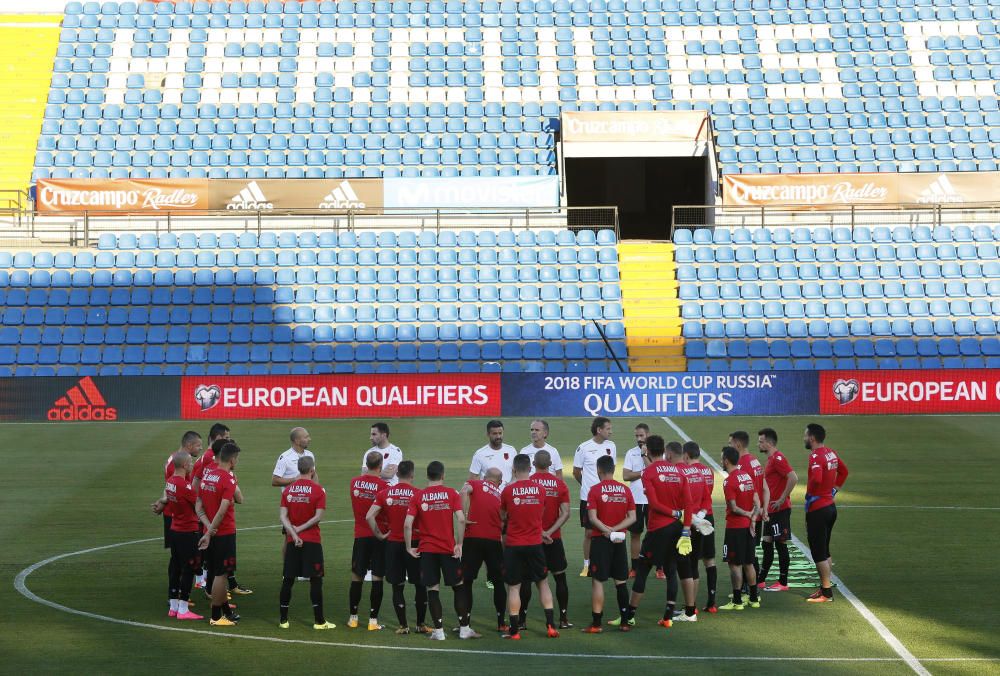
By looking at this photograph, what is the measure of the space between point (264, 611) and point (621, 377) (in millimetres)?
18160

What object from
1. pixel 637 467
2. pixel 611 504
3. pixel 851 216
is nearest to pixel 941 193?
pixel 851 216

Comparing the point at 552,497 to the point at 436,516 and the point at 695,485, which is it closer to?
the point at 436,516

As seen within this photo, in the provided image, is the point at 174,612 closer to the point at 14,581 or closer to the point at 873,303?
the point at 14,581

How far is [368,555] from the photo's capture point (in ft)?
41.7

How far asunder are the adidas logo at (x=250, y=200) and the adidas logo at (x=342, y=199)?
1.77 meters

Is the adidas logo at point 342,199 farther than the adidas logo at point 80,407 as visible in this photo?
Yes

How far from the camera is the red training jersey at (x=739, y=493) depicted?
1329 cm

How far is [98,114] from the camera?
143ft

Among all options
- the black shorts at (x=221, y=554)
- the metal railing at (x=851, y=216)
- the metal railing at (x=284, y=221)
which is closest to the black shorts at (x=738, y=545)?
the black shorts at (x=221, y=554)

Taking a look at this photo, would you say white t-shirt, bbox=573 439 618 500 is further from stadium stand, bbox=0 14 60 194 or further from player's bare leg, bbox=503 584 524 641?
stadium stand, bbox=0 14 60 194

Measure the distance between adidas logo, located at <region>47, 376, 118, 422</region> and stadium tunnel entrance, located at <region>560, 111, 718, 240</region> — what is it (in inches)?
670

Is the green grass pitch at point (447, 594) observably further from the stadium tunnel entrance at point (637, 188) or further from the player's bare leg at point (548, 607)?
the stadium tunnel entrance at point (637, 188)

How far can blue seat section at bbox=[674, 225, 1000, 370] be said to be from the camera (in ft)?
111

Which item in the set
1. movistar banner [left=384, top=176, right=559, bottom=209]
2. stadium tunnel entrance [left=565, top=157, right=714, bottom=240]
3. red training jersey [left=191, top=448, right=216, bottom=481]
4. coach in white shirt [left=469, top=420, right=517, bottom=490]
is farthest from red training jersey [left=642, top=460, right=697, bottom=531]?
stadium tunnel entrance [left=565, top=157, right=714, bottom=240]
